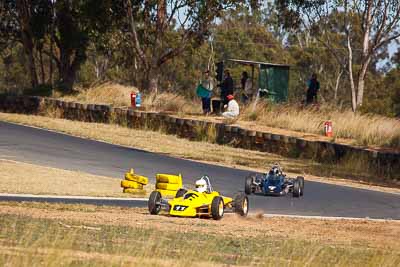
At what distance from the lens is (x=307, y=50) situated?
3039 inches

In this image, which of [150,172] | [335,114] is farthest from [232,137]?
[150,172]

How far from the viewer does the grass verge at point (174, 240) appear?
34.3ft

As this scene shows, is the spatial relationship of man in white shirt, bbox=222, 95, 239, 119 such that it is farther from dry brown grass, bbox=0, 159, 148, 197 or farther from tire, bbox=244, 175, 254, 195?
tire, bbox=244, 175, 254, 195

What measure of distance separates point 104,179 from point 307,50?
56.4 metres

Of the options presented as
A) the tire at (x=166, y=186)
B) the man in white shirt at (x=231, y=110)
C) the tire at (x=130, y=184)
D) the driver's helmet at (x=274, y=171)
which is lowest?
the tire at (x=130, y=184)

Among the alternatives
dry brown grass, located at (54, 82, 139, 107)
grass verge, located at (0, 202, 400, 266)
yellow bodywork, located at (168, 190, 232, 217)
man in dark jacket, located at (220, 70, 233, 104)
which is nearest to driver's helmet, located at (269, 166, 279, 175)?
grass verge, located at (0, 202, 400, 266)

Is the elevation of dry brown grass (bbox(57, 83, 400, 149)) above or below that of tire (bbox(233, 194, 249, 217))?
above

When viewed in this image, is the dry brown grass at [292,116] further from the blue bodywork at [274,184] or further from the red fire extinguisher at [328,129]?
the blue bodywork at [274,184]

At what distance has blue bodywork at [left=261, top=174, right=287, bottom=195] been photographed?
2083cm

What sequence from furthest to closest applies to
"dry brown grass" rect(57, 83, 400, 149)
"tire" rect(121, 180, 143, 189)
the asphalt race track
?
"dry brown grass" rect(57, 83, 400, 149) < "tire" rect(121, 180, 143, 189) < the asphalt race track

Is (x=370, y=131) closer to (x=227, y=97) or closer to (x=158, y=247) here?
(x=227, y=97)

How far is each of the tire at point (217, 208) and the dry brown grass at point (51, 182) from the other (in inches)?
144

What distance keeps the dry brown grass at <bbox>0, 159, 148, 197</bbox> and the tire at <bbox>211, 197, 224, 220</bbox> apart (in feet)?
12.0

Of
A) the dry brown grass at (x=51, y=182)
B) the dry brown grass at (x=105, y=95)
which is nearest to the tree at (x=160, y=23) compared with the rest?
the dry brown grass at (x=105, y=95)
